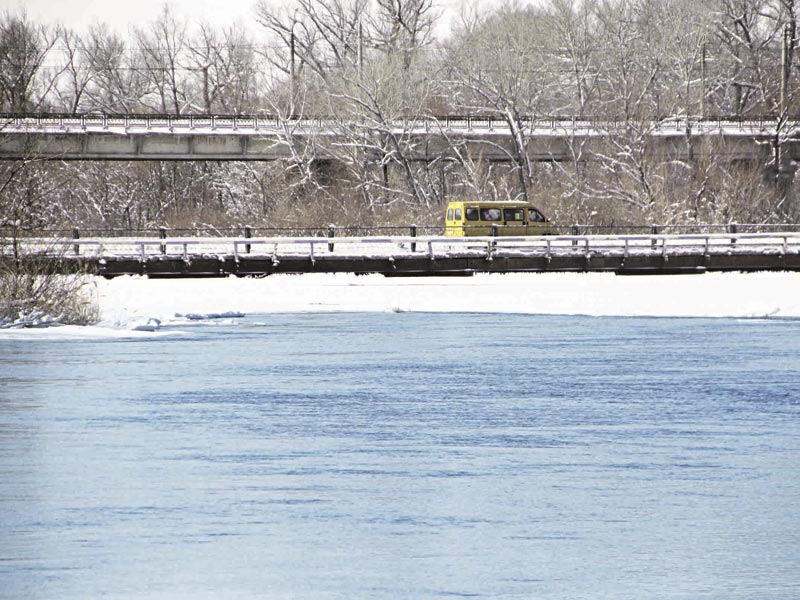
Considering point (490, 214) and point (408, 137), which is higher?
point (408, 137)

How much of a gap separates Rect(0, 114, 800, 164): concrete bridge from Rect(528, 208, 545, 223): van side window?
13.7 meters

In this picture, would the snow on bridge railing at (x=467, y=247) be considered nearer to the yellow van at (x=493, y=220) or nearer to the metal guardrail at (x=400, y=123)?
the yellow van at (x=493, y=220)

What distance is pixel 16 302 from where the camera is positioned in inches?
1104

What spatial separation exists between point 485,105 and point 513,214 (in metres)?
24.7

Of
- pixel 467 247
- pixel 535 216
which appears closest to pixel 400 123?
pixel 535 216

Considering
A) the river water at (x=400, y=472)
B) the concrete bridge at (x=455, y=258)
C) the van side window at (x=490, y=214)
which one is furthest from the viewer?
the van side window at (x=490, y=214)

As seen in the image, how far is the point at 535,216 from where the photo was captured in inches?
1922

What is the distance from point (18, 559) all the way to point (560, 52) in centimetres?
6322

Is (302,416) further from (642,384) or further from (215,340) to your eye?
(215,340)

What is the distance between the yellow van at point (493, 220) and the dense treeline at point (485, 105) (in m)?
9.56

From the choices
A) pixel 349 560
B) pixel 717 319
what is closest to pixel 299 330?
pixel 717 319

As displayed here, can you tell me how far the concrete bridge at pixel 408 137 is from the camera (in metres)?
62.5

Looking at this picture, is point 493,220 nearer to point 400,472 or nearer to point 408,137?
point 408,137

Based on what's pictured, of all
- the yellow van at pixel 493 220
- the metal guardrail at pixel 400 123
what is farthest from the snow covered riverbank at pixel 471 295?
the metal guardrail at pixel 400 123
